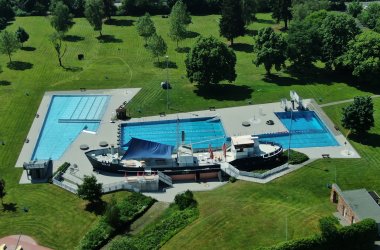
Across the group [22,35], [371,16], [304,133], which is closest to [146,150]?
[304,133]

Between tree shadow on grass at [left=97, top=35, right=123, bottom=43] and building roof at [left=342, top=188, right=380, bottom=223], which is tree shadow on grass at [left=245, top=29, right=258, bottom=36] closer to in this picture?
tree shadow on grass at [left=97, top=35, right=123, bottom=43]

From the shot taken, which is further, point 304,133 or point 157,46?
point 157,46

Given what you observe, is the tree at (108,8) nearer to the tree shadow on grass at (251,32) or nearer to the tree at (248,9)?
the tree at (248,9)

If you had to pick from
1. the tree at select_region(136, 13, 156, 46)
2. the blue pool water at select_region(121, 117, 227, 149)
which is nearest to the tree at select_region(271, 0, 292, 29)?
the tree at select_region(136, 13, 156, 46)

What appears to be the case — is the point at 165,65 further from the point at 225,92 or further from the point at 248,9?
the point at 248,9

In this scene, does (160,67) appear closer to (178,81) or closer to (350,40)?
(178,81)

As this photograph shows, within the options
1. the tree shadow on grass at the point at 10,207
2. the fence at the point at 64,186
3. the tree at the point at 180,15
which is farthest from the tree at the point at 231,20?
the tree shadow on grass at the point at 10,207

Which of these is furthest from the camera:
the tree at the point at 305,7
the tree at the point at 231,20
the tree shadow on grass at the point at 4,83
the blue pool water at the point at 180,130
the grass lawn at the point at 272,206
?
the tree at the point at 305,7
